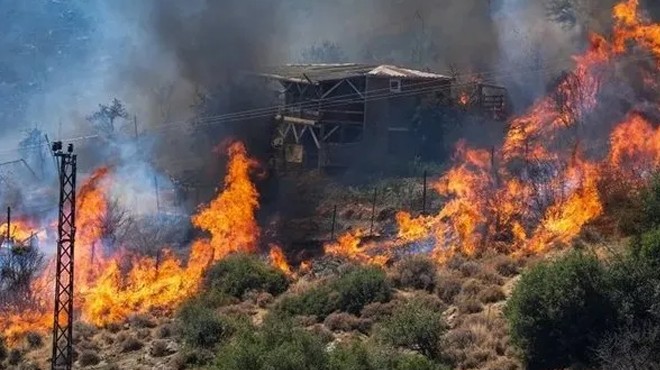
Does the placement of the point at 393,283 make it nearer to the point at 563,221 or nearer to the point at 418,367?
the point at 563,221

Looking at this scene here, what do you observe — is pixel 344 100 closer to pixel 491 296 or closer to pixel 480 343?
pixel 491 296

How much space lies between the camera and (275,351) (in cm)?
2123

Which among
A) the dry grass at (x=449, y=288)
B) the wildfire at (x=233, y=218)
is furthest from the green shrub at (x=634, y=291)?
the wildfire at (x=233, y=218)

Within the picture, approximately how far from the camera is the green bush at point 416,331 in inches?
920

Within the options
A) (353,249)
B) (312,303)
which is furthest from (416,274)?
(353,249)

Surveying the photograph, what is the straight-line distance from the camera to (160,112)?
7281cm

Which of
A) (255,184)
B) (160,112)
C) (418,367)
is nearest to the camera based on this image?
(418,367)

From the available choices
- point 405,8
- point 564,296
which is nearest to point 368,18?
point 405,8

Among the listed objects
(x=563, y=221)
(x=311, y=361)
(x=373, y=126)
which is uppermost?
(x=373, y=126)

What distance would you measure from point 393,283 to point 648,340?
1108 cm

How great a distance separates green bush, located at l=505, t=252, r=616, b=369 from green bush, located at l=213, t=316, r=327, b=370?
5637 millimetres

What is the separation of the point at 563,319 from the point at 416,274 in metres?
8.64

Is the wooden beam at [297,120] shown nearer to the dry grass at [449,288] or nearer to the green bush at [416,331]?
the dry grass at [449,288]

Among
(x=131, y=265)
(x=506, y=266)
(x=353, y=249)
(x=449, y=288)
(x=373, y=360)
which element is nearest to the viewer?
(x=373, y=360)
